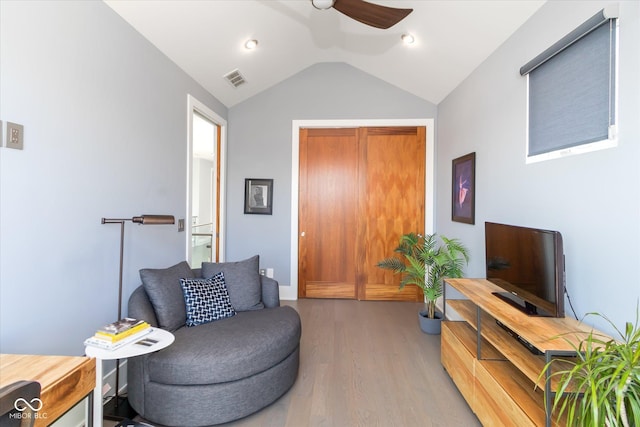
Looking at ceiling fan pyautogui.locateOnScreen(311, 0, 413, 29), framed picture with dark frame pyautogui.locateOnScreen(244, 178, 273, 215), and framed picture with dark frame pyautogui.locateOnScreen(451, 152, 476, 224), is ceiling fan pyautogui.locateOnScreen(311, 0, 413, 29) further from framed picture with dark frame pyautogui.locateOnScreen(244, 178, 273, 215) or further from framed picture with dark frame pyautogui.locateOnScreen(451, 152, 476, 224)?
framed picture with dark frame pyautogui.locateOnScreen(244, 178, 273, 215)

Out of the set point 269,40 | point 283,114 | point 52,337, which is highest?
point 269,40

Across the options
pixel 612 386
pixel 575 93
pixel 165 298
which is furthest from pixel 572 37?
pixel 165 298

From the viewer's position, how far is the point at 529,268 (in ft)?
5.70

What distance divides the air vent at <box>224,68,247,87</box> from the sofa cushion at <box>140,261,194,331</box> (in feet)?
7.81

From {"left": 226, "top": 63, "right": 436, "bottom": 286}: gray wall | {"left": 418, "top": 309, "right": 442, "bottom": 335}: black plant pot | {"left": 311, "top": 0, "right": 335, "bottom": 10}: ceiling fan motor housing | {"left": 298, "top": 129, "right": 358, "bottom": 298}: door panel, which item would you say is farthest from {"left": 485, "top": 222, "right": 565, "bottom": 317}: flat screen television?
{"left": 226, "top": 63, "right": 436, "bottom": 286}: gray wall

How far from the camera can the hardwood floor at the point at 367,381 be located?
76.8 inches

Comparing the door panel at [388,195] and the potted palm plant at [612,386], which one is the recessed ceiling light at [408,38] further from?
the potted palm plant at [612,386]

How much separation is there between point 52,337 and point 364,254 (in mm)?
3344

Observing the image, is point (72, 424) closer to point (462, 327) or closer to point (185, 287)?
point (185, 287)

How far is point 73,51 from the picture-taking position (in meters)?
1.78

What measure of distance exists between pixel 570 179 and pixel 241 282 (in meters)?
2.42

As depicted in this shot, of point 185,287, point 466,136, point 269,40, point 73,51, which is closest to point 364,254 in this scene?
point 466,136

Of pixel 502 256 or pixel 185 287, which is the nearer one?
pixel 502 256

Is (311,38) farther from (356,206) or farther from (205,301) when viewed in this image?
(205,301)
